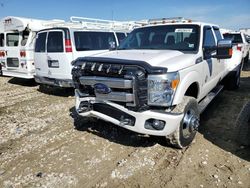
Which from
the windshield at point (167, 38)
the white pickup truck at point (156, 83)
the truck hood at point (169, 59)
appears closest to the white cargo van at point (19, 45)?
the windshield at point (167, 38)

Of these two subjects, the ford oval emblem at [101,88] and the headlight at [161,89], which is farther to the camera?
the ford oval emblem at [101,88]

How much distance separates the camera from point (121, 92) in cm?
375

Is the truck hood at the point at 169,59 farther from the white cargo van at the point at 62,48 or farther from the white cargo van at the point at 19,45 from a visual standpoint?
the white cargo van at the point at 19,45

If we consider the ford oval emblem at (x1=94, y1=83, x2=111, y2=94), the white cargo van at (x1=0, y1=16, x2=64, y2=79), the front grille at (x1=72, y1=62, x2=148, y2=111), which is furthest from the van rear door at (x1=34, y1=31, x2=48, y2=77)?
the ford oval emblem at (x1=94, y1=83, x2=111, y2=94)

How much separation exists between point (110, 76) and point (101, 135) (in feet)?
4.85

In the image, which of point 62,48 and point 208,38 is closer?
point 208,38

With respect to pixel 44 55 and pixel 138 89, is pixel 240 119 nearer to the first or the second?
pixel 138 89

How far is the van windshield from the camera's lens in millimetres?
7645

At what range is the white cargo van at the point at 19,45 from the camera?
9.34 meters

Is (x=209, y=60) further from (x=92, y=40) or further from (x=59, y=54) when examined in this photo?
(x=92, y=40)

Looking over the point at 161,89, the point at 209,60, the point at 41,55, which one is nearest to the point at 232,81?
the point at 209,60

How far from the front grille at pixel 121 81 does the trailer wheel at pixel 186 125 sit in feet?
2.01

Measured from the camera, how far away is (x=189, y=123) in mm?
4176

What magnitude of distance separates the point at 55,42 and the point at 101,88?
4.25 metres
